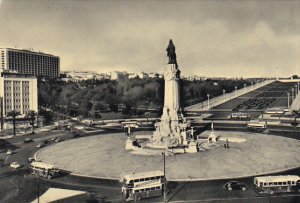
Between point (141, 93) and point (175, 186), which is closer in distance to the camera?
point (175, 186)

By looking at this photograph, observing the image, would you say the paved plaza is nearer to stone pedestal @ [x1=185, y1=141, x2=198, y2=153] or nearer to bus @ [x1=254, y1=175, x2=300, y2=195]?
stone pedestal @ [x1=185, y1=141, x2=198, y2=153]

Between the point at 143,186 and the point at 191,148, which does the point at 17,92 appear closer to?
the point at 191,148

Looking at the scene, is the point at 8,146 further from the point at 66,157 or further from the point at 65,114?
the point at 65,114

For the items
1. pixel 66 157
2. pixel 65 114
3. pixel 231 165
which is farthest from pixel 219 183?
pixel 65 114

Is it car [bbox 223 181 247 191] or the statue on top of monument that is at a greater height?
the statue on top of monument

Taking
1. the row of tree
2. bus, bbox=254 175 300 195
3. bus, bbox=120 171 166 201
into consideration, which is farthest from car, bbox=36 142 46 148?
the row of tree

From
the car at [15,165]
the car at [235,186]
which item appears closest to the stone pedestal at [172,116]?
the car at [235,186]
